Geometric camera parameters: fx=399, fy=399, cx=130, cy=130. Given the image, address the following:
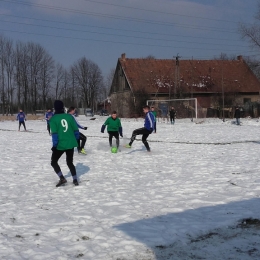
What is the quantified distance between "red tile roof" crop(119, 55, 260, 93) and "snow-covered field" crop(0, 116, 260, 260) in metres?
48.6

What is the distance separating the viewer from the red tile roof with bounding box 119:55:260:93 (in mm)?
60375

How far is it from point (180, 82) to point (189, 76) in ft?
8.77

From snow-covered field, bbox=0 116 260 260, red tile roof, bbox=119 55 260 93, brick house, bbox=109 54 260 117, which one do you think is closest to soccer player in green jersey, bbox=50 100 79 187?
snow-covered field, bbox=0 116 260 260

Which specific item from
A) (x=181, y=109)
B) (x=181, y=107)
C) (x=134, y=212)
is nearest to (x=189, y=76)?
(x=181, y=107)

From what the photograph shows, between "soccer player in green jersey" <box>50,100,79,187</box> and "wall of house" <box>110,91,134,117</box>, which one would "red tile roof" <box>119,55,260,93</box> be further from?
"soccer player in green jersey" <box>50,100,79,187</box>

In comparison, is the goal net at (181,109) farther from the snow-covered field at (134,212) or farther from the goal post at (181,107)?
the snow-covered field at (134,212)

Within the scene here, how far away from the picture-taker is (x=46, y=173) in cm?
1106

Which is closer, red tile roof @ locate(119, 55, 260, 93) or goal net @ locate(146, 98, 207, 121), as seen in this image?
goal net @ locate(146, 98, 207, 121)

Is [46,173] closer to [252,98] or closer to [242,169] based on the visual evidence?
[242,169]

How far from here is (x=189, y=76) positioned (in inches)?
2445

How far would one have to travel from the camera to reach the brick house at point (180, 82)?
191ft

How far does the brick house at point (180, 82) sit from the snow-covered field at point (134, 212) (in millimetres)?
46308

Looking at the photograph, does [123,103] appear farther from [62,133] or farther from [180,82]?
[62,133]

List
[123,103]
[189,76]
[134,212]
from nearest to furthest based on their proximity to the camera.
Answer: [134,212] < [123,103] < [189,76]
